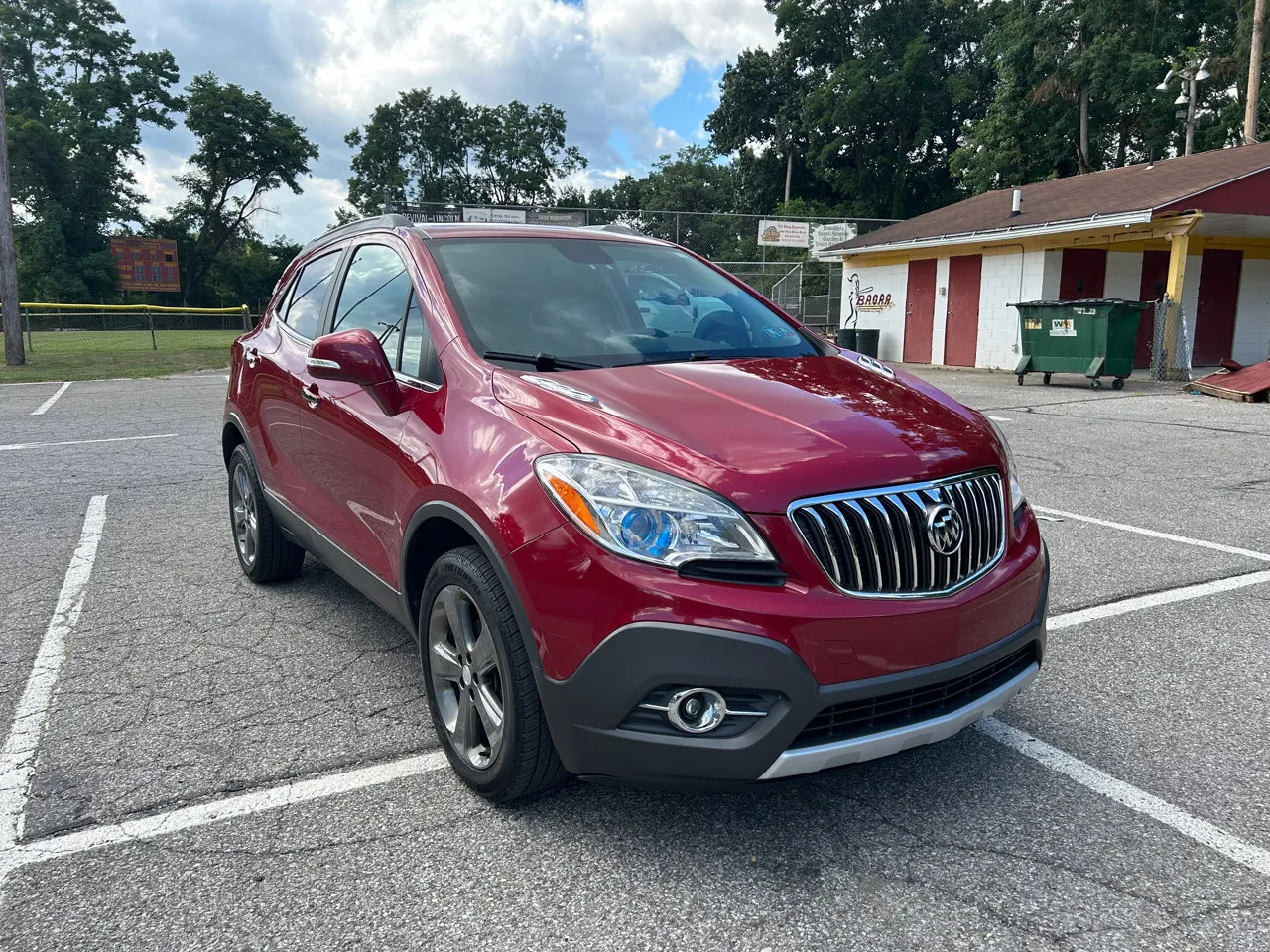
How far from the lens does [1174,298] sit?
54.0 feet

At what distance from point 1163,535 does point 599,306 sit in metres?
4.19

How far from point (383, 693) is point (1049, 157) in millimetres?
40786

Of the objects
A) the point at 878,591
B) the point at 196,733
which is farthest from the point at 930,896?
the point at 196,733

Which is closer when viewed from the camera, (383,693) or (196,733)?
(196,733)

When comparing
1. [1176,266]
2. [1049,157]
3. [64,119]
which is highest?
[64,119]

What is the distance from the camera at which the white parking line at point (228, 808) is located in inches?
97.7

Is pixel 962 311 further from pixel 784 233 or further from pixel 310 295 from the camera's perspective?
pixel 310 295

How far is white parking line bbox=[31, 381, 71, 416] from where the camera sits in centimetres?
1262

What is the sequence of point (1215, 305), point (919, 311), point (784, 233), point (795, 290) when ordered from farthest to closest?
point (784, 233)
point (795, 290)
point (919, 311)
point (1215, 305)

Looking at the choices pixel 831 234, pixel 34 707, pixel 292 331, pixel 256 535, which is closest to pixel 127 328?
pixel 831 234

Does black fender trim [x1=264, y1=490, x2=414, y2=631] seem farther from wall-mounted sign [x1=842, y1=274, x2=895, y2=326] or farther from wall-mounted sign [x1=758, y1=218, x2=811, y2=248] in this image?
wall-mounted sign [x1=758, y1=218, x2=811, y2=248]

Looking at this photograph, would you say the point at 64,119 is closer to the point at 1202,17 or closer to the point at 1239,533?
the point at 1202,17

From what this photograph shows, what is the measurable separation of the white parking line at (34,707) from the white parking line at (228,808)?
0.13 metres

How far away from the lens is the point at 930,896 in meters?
Result: 2.23
